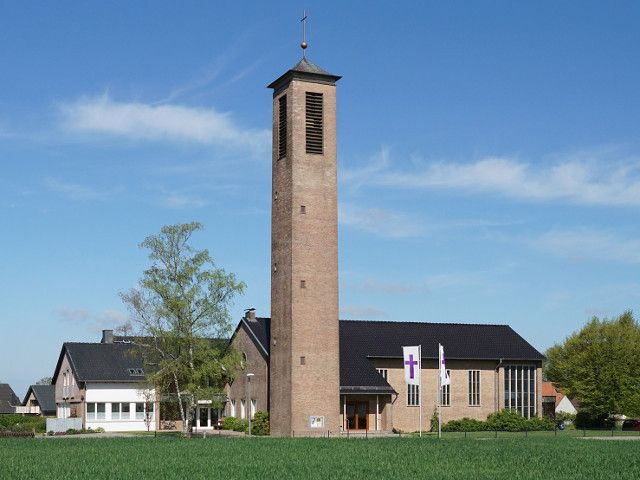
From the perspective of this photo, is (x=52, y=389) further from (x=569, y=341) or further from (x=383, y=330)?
(x=569, y=341)

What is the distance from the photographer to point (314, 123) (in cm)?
6069

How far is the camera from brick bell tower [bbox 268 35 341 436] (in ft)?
193

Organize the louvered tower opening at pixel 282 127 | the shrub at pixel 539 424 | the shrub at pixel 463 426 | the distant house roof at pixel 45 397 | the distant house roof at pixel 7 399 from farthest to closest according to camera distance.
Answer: the distant house roof at pixel 7 399 → the distant house roof at pixel 45 397 → the shrub at pixel 539 424 → the shrub at pixel 463 426 → the louvered tower opening at pixel 282 127

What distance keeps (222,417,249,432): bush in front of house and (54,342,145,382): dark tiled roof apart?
1206 centimetres

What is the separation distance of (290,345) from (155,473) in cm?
2732

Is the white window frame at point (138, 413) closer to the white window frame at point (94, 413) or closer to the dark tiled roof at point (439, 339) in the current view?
the white window frame at point (94, 413)

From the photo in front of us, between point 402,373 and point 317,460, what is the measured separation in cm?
3435

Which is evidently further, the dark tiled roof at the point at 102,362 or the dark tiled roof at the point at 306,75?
the dark tiled roof at the point at 102,362

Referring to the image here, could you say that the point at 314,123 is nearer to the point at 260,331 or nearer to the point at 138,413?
the point at 260,331

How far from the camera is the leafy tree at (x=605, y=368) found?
7406 centimetres

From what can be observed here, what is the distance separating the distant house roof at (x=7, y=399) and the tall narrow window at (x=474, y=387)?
53.3 m

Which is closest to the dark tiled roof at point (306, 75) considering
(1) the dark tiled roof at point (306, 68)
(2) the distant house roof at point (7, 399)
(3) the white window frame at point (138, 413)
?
(1) the dark tiled roof at point (306, 68)

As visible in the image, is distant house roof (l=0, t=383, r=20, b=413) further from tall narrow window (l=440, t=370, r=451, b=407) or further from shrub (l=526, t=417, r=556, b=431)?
shrub (l=526, t=417, r=556, b=431)

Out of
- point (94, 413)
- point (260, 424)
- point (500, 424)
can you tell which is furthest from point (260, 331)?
point (94, 413)
